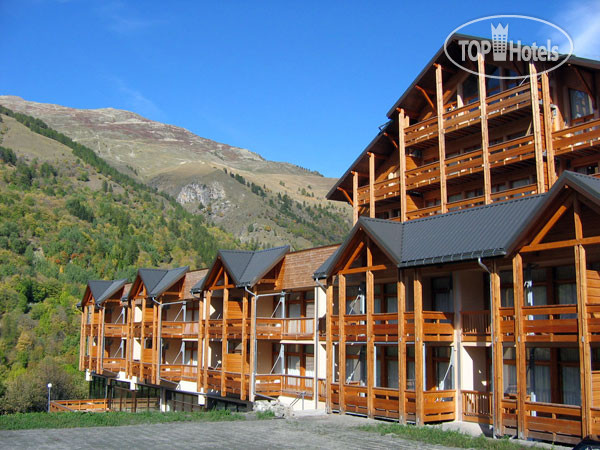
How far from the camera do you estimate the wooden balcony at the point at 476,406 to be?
2175cm

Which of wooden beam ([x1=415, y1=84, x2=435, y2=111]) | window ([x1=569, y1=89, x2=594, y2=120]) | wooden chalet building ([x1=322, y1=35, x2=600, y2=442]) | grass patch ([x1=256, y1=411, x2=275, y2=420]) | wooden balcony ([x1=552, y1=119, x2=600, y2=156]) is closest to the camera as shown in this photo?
wooden chalet building ([x1=322, y1=35, x2=600, y2=442])

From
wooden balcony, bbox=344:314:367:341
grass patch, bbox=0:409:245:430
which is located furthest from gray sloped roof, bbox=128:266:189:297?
wooden balcony, bbox=344:314:367:341

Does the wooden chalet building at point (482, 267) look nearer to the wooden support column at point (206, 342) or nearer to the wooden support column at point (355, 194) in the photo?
the wooden support column at point (355, 194)

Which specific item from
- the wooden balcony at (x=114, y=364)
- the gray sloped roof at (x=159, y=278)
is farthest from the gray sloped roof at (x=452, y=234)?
the wooden balcony at (x=114, y=364)

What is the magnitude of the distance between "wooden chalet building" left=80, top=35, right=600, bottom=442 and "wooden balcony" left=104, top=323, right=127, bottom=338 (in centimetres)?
473

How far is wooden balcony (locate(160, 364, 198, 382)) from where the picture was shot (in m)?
37.2

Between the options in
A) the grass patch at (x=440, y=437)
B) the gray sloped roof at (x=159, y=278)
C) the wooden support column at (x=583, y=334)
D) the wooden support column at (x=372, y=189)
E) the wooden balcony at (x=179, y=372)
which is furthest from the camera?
the gray sloped roof at (x=159, y=278)

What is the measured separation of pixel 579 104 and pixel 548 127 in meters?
1.71

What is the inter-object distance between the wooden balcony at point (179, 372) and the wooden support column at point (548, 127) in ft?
69.7

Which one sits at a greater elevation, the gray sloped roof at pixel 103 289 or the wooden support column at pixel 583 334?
the gray sloped roof at pixel 103 289

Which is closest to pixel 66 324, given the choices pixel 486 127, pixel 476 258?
pixel 486 127

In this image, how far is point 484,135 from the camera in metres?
29.8

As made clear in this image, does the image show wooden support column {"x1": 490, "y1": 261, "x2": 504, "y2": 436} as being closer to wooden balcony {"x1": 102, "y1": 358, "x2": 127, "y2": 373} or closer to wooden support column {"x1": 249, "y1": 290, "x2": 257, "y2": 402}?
wooden support column {"x1": 249, "y1": 290, "x2": 257, "y2": 402}

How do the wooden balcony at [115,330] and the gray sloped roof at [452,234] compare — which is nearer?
the gray sloped roof at [452,234]
